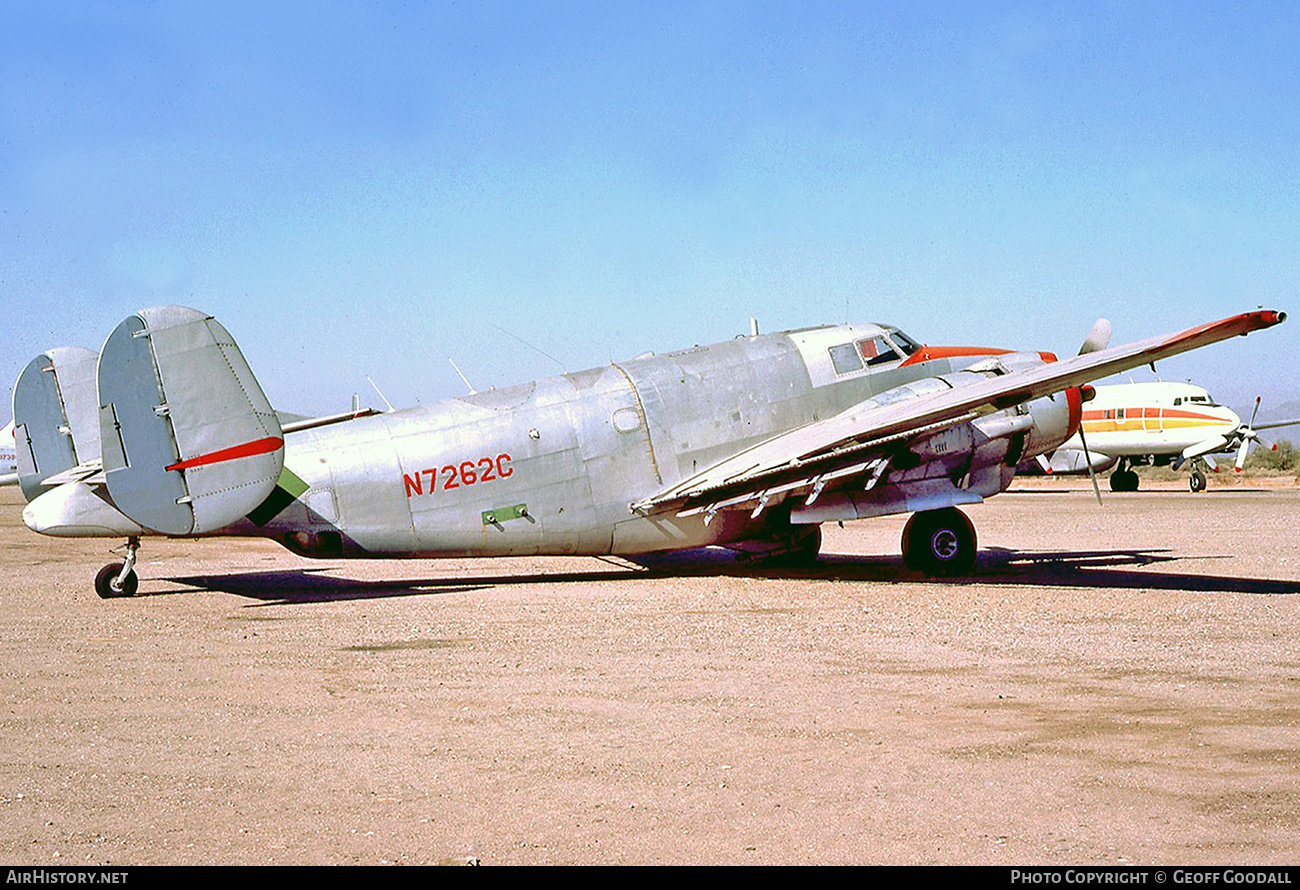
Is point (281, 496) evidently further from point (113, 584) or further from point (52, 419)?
point (52, 419)

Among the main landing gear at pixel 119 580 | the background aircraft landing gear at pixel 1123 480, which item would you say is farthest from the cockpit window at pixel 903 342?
the background aircraft landing gear at pixel 1123 480

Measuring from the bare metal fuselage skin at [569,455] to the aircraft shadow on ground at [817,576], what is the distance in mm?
823

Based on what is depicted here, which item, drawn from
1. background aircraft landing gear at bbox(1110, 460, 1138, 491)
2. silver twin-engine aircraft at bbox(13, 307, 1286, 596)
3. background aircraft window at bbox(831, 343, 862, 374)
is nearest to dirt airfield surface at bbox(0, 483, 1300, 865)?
silver twin-engine aircraft at bbox(13, 307, 1286, 596)

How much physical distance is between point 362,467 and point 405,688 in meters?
6.67

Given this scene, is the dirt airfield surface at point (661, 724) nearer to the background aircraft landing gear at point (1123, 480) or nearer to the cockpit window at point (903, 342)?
the cockpit window at point (903, 342)

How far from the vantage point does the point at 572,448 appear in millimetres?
16219

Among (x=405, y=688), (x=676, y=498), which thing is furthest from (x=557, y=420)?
(x=405, y=688)

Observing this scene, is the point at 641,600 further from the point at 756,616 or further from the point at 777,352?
the point at 777,352

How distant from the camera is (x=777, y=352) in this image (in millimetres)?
17594

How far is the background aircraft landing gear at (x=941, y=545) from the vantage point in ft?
54.5

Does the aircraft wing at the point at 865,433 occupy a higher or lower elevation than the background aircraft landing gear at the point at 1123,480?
higher

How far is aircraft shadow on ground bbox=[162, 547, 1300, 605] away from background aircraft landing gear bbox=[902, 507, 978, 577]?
0.21 meters

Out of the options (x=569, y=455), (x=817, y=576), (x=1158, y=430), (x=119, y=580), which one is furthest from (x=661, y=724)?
(x=1158, y=430)

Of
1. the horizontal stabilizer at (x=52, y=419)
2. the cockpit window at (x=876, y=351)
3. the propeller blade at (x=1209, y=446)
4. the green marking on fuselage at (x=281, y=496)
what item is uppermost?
the horizontal stabilizer at (x=52, y=419)
